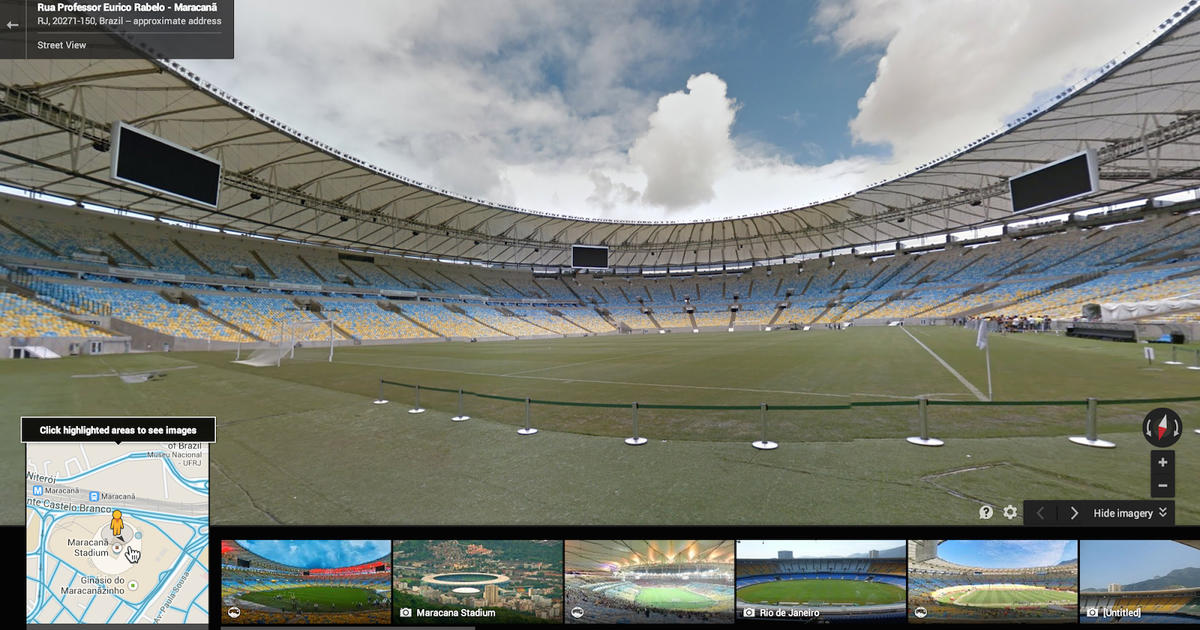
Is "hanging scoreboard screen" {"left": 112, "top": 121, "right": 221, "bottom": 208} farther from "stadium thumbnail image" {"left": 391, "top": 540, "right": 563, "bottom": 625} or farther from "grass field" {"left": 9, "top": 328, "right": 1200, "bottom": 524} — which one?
"stadium thumbnail image" {"left": 391, "top": 540, "right": 563, "bottom": 625}

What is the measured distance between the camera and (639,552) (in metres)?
2.43

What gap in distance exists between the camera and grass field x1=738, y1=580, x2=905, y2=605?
7.87 feet

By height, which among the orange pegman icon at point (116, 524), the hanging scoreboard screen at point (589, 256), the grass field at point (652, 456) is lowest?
the grass field at point (652, 456)

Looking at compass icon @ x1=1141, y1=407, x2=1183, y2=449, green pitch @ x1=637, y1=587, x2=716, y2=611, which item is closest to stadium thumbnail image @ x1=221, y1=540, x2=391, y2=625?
green pitch @ x1=637, y1=587, x2=716, y2=611

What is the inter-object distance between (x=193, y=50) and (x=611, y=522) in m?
Answer: 5.67

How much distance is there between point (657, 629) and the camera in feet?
7.96

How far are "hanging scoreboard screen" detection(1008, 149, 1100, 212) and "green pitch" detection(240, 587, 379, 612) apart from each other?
4092 cm

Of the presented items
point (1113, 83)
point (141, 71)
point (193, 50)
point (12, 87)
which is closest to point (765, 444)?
point (193, 50)

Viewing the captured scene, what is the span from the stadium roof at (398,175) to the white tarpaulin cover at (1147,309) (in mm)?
9930

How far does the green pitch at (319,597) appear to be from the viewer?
2512mm

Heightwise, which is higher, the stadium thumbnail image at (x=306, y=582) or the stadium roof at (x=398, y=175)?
the stadium roof at (x=398, y=175)

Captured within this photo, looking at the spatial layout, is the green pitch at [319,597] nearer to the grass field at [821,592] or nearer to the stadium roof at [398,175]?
the grass field at [821,592]

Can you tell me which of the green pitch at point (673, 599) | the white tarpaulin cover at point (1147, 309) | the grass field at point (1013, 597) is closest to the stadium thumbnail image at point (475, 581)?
the green pitch at point (673, 599)

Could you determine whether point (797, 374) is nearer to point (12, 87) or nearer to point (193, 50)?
point (193, 50)
